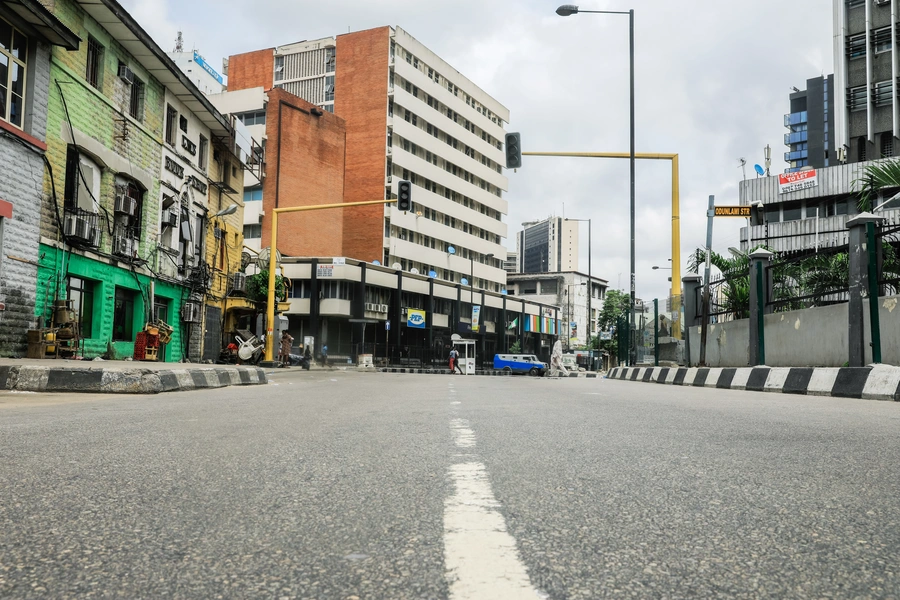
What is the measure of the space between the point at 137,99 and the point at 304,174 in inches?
1330

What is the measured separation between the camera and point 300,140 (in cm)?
5719

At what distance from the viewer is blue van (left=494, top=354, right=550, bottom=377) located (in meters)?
49.3

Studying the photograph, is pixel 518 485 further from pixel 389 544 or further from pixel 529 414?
pixel 529 414

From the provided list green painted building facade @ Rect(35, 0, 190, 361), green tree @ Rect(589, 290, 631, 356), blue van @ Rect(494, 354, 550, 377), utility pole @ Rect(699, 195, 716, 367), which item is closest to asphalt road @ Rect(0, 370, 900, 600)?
utility pole @ Rect(699, 195, 716, 367)

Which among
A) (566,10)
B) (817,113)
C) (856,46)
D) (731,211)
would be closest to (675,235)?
(731,211)

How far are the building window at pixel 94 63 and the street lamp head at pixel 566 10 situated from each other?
14068mm

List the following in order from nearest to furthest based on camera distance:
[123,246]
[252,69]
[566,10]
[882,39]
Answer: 1. [123,246]
2. [566,10]
3. [882,39]
4. [252,69]

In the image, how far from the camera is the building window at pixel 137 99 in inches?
927

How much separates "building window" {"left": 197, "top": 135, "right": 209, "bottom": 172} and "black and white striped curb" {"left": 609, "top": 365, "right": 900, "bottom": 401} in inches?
785

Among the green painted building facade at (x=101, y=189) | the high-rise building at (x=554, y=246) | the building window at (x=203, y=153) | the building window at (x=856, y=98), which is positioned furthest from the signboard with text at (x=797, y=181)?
the high-rise building at (x=554, y=246)

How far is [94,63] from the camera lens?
2102 centimetres

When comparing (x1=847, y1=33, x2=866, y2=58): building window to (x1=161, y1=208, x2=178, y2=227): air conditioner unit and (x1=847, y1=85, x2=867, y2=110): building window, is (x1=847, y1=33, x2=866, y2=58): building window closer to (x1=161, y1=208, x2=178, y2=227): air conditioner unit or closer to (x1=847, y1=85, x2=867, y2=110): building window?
(x1=847, y1=85, x2=867, y2=110): building window

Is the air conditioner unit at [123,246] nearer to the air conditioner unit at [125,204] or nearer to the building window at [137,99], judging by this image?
the air conditioner unit at [125,204]

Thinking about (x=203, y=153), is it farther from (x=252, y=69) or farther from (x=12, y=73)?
(x=252, y=69)
